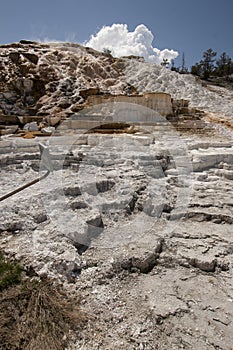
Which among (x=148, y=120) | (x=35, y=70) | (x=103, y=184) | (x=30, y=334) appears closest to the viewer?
(x=30, y=334)

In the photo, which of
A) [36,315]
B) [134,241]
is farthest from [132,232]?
[36,315]

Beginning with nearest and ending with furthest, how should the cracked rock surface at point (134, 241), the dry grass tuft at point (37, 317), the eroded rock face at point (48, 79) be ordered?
the dry grass tuft at point (37, 317) → the cracked rock surface at point (134, 241) → the eroded rock face at point (48, 79)

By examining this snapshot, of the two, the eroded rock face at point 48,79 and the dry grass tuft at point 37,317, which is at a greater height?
the eroded rock face at point 48,79

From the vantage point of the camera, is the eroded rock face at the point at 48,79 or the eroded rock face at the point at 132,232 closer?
the eroded rock face at the point at 132,232

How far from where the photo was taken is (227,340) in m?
2.16

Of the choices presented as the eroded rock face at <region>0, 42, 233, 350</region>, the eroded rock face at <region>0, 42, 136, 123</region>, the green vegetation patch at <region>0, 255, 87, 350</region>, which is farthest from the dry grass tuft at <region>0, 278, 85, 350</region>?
the eroded rock face at <region>0, 42, 136, 123</region>

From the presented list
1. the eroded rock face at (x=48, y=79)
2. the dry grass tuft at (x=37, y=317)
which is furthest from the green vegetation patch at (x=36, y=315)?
the eroded rock face at (x=48, y=79)

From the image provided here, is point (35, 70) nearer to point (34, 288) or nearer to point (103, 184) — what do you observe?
point (103, 184)

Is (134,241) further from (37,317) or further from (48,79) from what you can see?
(48,79)

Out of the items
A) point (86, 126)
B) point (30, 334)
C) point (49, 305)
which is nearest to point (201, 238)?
point (49, 305)

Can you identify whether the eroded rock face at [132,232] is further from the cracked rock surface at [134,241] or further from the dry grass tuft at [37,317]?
the dry grass tuft at [37,317]

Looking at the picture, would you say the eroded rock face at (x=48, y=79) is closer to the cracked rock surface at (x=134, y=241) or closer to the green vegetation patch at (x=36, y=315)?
the cracked rock surface at (x=134, y=241)

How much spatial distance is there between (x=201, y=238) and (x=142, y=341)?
1804 mm

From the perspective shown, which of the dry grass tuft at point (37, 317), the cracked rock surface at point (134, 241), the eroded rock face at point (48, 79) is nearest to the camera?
the dry grass tuft at point (37, 317)
